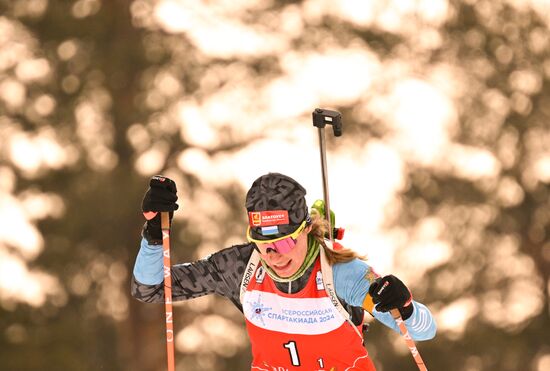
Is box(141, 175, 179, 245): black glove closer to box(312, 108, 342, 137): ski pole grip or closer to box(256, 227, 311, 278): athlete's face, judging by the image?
box(256, 227, 311, 278): athlete's face

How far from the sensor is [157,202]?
5.12 metres

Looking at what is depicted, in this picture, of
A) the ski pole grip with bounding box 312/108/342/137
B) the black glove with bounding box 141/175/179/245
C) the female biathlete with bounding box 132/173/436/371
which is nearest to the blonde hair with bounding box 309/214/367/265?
A: the female biathlete with bounding box 132/173/436/371

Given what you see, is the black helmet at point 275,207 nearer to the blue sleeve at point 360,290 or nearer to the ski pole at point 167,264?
the blue sleeve at point 360,290

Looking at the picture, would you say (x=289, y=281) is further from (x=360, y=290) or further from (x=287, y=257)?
Result: (x=360, y=290)

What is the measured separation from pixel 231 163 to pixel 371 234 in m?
1.61

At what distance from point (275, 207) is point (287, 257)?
0.70 ft

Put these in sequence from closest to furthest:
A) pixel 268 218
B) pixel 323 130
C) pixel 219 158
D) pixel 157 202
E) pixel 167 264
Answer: pixel 268 218 < pixel 157 202 < pixel 167 264 < pixel 323 130 < pixel 219 158

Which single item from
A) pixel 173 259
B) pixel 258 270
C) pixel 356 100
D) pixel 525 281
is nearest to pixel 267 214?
pixel 258 270

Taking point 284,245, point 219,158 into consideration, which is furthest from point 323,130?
point 219,158

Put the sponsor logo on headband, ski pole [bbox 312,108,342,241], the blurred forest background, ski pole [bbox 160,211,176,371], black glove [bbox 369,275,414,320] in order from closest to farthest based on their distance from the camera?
1. black glove [bbox 369,275,414,320]
2. the sponsor logo on headband
3. ski pole [bbox 160,211,176,371]
4. ski pole [bbox 312,108,342,241]
5. the blurred forest background

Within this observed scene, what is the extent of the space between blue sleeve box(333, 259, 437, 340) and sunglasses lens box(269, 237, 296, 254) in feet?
0.80

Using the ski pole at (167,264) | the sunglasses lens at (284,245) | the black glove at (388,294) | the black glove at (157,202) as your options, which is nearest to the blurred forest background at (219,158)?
the ski pole at (167,264)

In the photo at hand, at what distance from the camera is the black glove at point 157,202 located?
5.13 meters

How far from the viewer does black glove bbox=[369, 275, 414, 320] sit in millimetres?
4836
